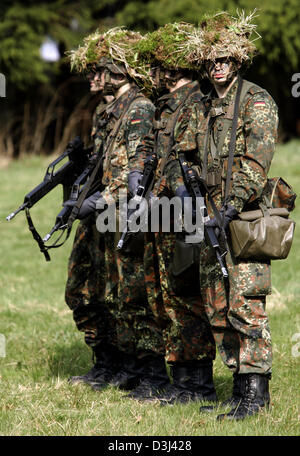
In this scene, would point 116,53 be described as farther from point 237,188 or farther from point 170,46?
point 237,188

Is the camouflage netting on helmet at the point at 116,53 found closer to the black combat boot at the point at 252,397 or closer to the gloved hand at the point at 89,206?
the gloved hand at the point at 89,206

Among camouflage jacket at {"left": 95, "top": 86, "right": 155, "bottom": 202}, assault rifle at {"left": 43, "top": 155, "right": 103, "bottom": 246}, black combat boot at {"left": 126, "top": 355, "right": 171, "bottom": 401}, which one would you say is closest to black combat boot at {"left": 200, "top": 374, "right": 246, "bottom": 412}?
black combat boot at {"left": 126, "top": 355, "right": 171, "bottom": 401}

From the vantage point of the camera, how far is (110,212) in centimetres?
548

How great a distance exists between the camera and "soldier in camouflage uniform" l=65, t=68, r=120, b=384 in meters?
5.86

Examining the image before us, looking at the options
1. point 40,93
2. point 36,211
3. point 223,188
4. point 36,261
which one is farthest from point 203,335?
point 40,93

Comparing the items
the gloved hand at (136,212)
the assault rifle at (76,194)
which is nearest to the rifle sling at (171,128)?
the gloved hand at (136,212)

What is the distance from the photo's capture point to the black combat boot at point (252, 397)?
15.0 ft

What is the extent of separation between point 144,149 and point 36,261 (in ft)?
20.1

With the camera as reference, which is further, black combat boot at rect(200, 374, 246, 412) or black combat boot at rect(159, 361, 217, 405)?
black combat boot at rect(159, 361, 217, 405)

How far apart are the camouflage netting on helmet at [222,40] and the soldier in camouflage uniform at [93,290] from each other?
110 centimetres

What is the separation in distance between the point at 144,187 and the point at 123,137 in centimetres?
61

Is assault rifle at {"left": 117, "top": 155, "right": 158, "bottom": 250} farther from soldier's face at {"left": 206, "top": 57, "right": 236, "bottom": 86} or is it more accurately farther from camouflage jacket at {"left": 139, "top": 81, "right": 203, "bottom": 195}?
soldier's face at {"left": 206, "top": 57, "right": 236, "bottom": 86}

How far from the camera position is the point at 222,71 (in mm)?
4785
